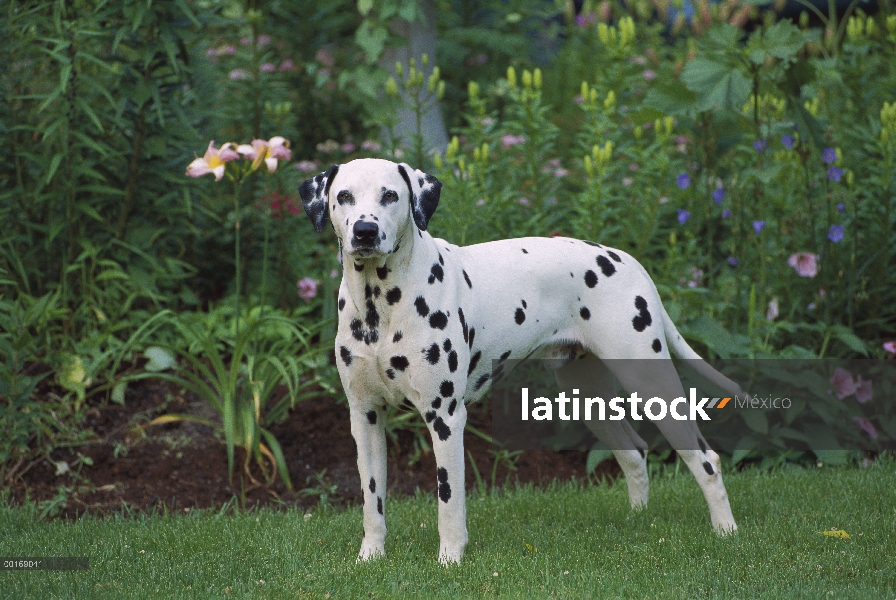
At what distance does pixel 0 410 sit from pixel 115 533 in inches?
38.7

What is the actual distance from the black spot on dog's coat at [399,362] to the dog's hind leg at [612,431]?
117 cm

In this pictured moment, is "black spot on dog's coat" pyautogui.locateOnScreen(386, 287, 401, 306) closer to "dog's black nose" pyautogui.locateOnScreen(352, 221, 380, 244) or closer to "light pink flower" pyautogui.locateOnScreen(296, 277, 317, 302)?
"dog's black nose" pyautogui.locateOnScreen(352, 221, 380, 244)

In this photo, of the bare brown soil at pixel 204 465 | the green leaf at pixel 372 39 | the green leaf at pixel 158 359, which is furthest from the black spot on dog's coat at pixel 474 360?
the green leaf at pixel 372 39

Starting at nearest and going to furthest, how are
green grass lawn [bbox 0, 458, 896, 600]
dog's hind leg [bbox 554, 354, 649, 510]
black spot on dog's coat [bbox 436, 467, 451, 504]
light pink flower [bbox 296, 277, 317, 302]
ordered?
green grass lawn [bbox 0, 458, 896, 600] < black spot on dog's coat [bbox 436, 467, 451, 504] < dog's hind leg [bbox 554, 354, 649, 510] < light pink flower [bbox 296, 277, 317, 302]

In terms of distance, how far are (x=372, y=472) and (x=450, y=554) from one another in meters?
0.45

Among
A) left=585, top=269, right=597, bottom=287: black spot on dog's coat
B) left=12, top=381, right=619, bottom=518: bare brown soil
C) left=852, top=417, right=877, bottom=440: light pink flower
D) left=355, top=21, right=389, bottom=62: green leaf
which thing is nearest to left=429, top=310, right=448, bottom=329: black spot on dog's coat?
left=585, top=269, right=597, bottom=287: black spot on dog's coat

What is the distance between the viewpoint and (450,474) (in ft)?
11.9

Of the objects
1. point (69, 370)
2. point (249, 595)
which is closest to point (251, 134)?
point (69, 370)

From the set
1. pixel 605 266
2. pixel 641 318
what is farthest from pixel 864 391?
pixel 605 266

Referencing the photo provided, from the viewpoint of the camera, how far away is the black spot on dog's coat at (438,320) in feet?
11.6

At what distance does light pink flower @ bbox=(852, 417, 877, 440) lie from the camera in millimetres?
5387

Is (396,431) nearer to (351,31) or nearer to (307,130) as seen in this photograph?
(307,130)

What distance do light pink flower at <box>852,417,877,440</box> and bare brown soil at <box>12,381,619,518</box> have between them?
143cm

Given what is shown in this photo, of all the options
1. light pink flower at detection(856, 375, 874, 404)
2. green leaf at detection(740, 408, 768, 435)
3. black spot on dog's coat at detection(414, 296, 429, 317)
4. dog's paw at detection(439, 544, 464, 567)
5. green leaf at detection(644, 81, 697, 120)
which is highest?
green leaf at detection(644, 81, 697, 120)
